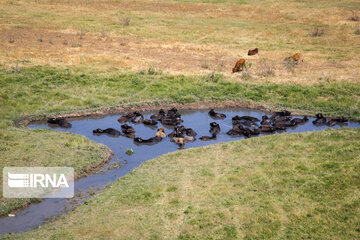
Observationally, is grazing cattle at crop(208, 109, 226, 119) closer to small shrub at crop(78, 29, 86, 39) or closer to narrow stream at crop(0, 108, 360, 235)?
narrow stream at crop(0, 108, 360, 235)

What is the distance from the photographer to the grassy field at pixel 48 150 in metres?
16.3

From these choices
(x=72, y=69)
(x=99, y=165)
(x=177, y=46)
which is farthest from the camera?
(x=177, y=46)

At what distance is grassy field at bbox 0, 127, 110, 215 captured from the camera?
1631 cm

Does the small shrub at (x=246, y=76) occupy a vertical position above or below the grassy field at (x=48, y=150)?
above

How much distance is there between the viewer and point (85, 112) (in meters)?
22.6

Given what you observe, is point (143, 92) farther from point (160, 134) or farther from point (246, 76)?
point (246, 76)

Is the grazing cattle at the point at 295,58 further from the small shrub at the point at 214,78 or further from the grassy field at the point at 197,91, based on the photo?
the small shrub at the point at 214,78

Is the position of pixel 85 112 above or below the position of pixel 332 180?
below

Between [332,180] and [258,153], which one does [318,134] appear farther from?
[332,180]

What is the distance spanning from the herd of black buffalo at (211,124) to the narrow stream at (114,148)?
0.23 m

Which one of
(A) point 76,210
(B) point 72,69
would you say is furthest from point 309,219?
(B) point 72,69

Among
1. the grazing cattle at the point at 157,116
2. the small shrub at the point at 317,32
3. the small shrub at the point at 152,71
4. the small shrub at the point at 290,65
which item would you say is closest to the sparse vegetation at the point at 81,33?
the small shrub at the point at 152,71

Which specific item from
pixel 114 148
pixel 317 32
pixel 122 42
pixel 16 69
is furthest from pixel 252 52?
pixel 114 148

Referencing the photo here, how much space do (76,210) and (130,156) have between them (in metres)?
4.87
